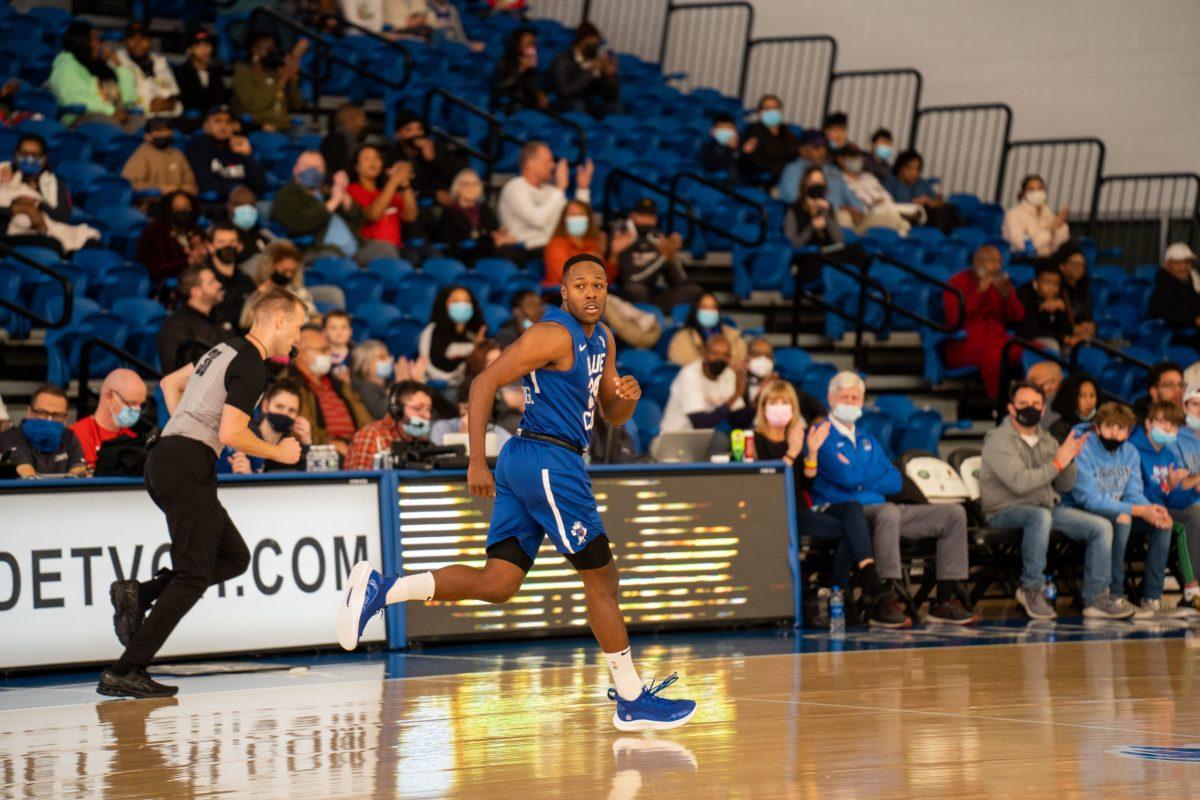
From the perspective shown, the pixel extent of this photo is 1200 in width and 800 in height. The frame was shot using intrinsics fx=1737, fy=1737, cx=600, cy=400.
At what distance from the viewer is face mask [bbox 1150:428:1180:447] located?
12.7 m

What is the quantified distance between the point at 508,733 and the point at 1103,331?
11580mm

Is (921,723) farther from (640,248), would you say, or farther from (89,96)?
(89,96)

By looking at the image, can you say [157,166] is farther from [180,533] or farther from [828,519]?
[180,533]

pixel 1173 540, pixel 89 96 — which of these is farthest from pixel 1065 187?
pixel 89 96

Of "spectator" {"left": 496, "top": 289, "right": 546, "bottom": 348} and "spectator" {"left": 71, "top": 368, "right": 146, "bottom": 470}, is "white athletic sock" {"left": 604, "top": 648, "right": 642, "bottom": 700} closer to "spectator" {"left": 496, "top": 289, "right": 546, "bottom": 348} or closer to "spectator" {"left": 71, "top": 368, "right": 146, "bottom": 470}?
"spectator" {"left": 71, "top": 368, "right": 146, "bottom": 470}

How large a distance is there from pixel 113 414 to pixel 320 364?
182 cm

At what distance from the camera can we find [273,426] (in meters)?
10.4

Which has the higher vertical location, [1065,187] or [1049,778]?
[1065,187]

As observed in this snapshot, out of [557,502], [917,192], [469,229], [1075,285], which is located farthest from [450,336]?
[917,192]

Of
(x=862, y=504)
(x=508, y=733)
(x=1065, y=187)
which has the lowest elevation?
(x=508, y=733)

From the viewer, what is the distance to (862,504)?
11.7 metres

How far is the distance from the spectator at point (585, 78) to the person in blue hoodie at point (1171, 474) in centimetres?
802

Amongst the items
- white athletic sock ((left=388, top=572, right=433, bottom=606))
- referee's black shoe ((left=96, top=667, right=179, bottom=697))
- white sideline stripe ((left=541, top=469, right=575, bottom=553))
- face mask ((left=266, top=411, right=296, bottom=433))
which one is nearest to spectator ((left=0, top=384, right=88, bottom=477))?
face mask ((left=266, top=411, right=296, bottom=433))

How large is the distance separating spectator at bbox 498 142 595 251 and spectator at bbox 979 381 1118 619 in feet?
16.0
